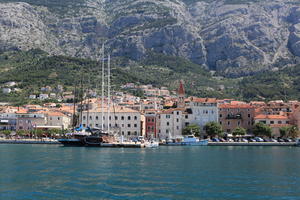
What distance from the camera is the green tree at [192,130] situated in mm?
115206

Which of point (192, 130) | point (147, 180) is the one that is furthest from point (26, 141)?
point (147, 180)

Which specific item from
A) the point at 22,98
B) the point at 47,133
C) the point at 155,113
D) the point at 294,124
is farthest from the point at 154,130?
the point at 22,98

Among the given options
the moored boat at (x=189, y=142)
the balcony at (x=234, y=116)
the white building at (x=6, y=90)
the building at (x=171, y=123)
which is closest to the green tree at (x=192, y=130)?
the building at (x=171, y=123)

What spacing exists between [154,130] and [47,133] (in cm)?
2569

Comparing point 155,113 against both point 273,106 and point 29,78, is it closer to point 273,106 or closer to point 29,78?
point 273,106

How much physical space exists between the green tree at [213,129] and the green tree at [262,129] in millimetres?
8193

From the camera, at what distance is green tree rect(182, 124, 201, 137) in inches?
4536

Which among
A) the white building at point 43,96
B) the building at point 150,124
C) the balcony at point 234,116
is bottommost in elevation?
the building at point 150,124

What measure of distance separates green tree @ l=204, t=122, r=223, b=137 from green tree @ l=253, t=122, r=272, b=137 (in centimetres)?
819

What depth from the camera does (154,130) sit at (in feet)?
404

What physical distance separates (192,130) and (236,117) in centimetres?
1605

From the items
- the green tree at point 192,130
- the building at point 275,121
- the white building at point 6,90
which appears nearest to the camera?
the green tree at point 192,130

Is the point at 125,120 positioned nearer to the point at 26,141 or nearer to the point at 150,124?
the point at 150,124

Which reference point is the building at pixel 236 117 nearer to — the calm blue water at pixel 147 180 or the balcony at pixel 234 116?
the balcony at pixel 234 116
